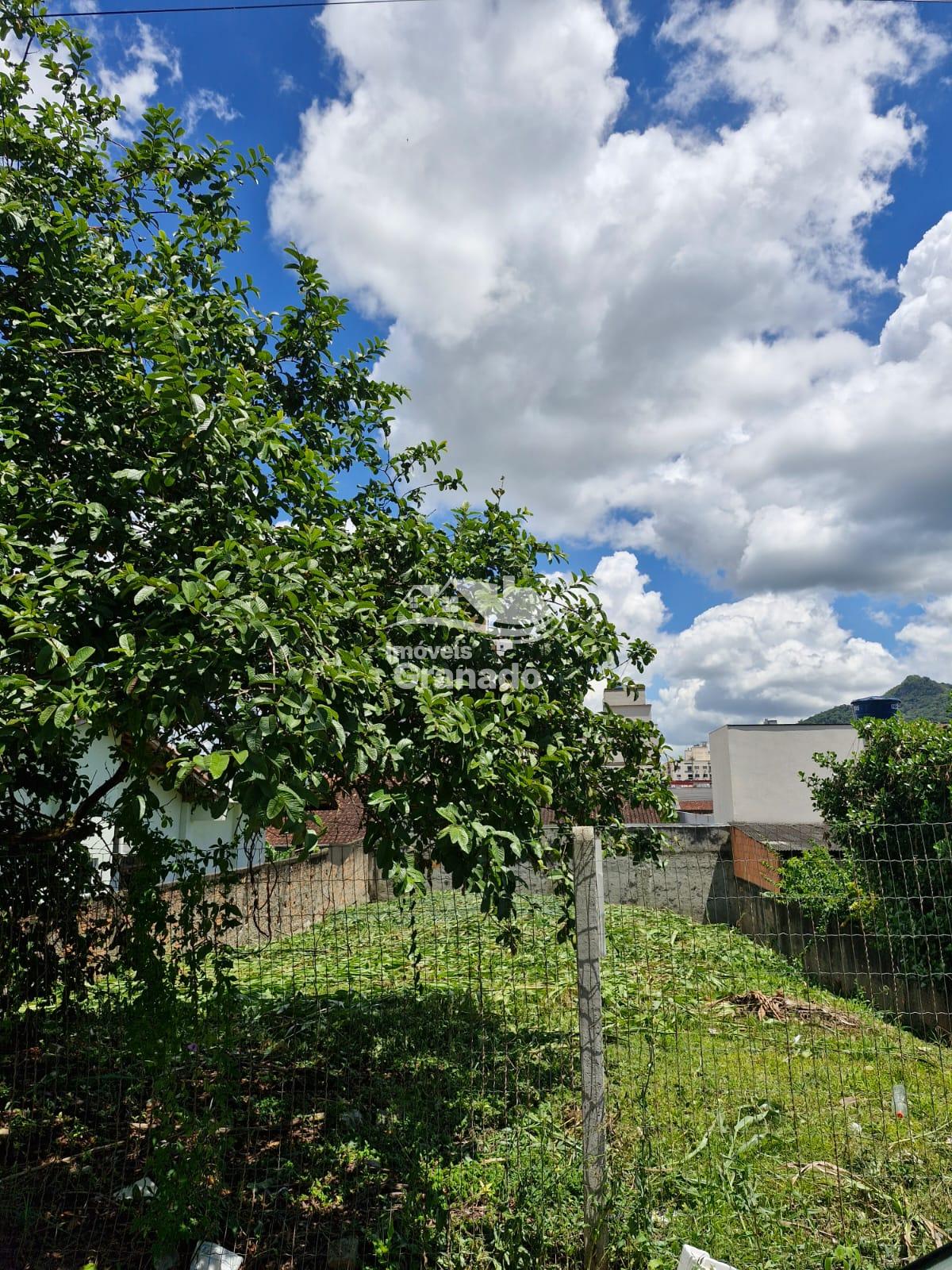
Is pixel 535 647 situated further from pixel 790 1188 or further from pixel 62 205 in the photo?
pixel 62 205

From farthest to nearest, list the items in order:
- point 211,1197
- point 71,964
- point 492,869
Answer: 1. point 71,964
2. point 211,1197
3. point 492,869

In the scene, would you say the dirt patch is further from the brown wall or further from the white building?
the white building

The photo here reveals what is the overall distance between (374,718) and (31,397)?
239cm

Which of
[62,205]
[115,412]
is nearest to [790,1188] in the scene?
[115,412]

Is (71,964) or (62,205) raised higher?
(62,205)

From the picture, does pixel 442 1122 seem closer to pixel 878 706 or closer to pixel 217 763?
pixel 217 763

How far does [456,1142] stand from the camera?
3.92 meters

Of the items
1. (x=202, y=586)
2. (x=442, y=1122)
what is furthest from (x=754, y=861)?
(x=202, y=586)

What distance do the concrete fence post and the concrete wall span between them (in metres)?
18.9

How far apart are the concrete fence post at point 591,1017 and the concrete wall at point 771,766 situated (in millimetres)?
18947

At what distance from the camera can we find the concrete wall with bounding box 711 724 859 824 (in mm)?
20719

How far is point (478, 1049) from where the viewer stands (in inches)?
210

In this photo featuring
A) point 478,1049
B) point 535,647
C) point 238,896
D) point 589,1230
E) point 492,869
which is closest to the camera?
point 492,869

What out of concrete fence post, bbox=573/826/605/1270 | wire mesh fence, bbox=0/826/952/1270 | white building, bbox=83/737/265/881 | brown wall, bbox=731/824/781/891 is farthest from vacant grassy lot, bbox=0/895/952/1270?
brown wall, bbox=731/824/781/891
